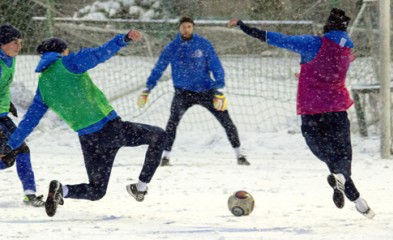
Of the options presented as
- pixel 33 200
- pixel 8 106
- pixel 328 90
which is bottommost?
pixel 33 200

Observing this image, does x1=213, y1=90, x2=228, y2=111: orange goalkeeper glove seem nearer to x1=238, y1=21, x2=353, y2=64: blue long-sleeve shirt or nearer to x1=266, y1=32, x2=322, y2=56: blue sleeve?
x1=238, y1=21, x2=353, y2=64: blue long-sleeve shirt

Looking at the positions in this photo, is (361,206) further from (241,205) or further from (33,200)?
(33,200)

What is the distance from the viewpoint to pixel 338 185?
23.0 feet

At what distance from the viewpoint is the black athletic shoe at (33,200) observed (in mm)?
8195

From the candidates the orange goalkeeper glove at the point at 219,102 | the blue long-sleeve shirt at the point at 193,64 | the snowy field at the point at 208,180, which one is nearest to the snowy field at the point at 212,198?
the snowy field at the point at 208,180

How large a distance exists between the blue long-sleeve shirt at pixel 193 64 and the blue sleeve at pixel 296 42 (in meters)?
3.71

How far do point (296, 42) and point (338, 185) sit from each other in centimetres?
111

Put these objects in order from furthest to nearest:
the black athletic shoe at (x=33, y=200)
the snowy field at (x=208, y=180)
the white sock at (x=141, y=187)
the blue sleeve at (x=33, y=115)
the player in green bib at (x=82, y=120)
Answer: the black athletic shoe at (x=33, y=200) < the white sock at (x=141, y=187) < the blue sleeve at (x=33, y=115) < the player in green bib at (x=82, y=120) < the snowy field at (x=208, y=180)

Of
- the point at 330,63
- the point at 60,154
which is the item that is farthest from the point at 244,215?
the point at 60,154

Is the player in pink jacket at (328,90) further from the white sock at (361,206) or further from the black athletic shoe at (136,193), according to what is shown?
the black athletic shoe at (136,193)

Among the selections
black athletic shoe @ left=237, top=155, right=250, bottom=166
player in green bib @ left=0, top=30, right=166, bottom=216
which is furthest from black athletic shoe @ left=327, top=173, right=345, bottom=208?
black athletic shoe @ left=237, top=155, right=250, bottom=166

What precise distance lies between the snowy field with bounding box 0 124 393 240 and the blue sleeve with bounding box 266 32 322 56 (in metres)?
1.31

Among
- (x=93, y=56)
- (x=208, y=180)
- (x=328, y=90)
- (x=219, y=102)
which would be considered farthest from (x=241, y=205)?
(x=219, y=102)

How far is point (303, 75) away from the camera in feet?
24.1
